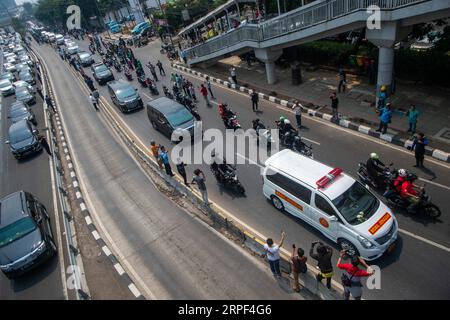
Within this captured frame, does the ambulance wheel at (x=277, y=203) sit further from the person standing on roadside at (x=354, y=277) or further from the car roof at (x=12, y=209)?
the car roof at (x=12, y=209)

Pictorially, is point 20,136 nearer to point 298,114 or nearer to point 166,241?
point 166,241

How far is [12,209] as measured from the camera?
13062 mm

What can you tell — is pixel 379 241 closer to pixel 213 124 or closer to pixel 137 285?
pixel 137 285

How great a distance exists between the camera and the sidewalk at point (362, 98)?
591 inches

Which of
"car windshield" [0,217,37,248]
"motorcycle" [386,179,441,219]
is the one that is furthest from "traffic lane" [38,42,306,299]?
"motorcycle" [386,179,441,219]

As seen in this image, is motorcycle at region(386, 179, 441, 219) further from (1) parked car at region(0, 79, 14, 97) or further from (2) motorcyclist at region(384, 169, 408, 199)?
(1) parked car at region(0, 79, 14, 97)

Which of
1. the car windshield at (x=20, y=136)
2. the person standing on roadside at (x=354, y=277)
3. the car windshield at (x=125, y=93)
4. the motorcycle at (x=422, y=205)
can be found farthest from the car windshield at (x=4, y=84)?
the person standing on roadside at (x=354, y=277)

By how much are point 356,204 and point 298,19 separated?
12.5 metres

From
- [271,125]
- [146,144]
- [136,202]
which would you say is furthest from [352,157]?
[146,144]

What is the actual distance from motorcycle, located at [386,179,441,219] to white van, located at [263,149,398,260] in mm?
1128

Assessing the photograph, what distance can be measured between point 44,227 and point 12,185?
784cm

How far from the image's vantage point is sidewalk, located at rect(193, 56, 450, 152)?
15016 millimetres

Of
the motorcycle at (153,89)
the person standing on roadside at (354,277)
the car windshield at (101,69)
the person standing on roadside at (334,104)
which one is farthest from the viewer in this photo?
the car windshield at (101,69)

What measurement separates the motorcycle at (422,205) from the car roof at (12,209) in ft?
43.9
